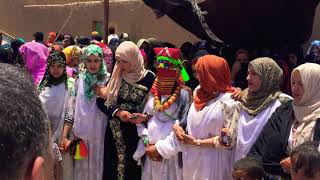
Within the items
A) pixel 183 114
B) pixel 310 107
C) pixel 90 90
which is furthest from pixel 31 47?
pixel 310 107

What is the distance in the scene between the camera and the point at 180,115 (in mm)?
4324

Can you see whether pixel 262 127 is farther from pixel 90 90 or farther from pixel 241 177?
pixel 90 90

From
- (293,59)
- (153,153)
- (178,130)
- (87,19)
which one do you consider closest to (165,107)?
(178,130)

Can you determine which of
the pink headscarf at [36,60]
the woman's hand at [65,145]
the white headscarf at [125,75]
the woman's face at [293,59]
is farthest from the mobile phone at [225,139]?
the pink headscarf at [36,60]

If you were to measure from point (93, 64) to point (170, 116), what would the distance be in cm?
88

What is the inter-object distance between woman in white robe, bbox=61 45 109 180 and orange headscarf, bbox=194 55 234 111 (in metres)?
1.13

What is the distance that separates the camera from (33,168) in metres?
0.97

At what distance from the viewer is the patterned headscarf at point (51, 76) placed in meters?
4.81

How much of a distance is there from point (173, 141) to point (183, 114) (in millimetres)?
244

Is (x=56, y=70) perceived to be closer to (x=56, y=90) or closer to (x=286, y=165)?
(x=56, y=90)

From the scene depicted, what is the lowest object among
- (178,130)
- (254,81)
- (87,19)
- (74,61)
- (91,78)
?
(178,130)

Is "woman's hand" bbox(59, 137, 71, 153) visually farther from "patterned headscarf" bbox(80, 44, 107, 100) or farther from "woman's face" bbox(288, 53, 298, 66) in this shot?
"woman's face" bbox(288, 53, 298, 66)

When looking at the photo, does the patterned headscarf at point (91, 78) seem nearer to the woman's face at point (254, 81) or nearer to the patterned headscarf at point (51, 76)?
the patterned headscarf at point (51, 76)

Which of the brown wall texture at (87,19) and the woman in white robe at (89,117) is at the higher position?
the brown wall texture at (87,19)
